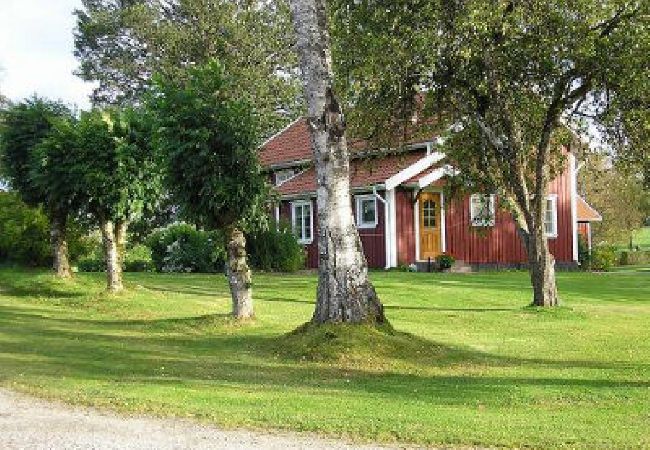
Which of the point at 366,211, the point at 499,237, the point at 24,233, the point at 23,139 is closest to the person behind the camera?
the point at 23,139

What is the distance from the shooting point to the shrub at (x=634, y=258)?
4816cm

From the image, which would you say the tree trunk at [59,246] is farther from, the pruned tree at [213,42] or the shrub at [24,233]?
the pruned tree at [213,42]

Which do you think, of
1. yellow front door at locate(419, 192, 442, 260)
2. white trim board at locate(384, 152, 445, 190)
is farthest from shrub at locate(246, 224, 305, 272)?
yellow front door at locate(419, 192, 442, 260)

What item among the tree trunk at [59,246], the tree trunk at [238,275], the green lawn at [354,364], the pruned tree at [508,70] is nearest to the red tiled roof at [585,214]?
the green lawn at [354,364]

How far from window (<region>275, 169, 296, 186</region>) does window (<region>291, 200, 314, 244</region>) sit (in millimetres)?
2405

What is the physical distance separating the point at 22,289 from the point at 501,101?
40.3 feet

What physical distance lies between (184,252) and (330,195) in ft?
59.5

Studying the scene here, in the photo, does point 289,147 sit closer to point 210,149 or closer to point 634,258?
point 634,258

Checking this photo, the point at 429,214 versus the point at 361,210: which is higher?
the point at 361,210

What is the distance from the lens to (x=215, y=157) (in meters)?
15.3

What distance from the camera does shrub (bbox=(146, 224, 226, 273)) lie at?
2981 cm

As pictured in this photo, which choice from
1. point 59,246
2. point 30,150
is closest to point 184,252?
point 59,246

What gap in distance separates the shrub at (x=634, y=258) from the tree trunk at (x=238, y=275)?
3636cm

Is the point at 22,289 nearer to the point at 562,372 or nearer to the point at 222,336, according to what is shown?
the point at 222,336
